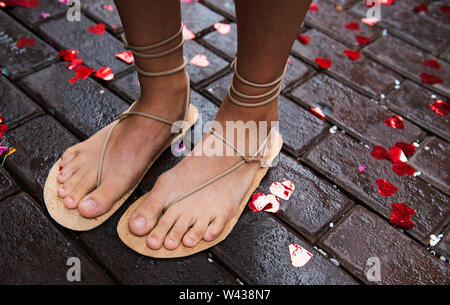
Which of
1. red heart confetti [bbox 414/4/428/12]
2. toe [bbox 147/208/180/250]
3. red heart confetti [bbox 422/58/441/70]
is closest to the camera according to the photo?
toe [bbox 147/208/180/250]

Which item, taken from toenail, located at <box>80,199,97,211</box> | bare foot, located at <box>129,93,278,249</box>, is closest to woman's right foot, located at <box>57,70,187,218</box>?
toenail, located at <box>80,199,97,211</box>

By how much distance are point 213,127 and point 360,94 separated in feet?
2.53

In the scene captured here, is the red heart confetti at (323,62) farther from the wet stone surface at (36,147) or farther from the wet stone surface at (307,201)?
the wet stone surface at (36,147)

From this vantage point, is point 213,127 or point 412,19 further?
point 412,19

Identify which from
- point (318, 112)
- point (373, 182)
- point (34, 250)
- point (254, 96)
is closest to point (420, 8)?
point (318, 112)

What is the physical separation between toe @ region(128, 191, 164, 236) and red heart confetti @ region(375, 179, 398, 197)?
73 centimetres

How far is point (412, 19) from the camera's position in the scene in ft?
7.05

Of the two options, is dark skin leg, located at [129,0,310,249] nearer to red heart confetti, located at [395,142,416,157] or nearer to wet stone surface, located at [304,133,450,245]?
wet stone surface, located at [304,133,450,245]

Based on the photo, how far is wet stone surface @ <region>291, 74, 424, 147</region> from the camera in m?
1.57

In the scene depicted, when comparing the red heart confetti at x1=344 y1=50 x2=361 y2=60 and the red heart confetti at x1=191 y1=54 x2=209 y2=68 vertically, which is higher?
the red heart confetti at x1=191 y1=54 x2=209 y2=68

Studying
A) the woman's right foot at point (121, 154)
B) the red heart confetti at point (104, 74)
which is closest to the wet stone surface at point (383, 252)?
the woman's right foot at point (121, 154)

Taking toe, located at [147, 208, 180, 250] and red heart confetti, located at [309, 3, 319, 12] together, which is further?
red heart confetti, located at [309, 3, 319, 12]
